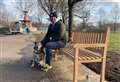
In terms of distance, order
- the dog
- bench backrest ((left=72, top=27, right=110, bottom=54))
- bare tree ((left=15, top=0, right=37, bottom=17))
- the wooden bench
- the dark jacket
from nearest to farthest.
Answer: the wooden bench, bench backrest ((left=72, top=27, right=110, bottom=54)), the dark jacket, the dog, bare tree ((left=15, top=0, right=37, bottom=17))

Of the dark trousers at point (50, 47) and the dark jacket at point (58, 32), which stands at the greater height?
the dark jacket at point (58, 32)

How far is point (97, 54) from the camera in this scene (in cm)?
539

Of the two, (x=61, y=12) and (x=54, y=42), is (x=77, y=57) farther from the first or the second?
(x=61, y=12)

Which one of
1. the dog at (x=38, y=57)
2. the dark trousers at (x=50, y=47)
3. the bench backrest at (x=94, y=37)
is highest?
the bench backrest at (x=94, y=37)

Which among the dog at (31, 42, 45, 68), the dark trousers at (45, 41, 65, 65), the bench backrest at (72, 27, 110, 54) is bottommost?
the dog at (31, 42, 45, 68)

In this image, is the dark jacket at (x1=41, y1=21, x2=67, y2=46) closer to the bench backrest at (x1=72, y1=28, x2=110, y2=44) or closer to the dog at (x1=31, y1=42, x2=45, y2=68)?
the bench backrest at (x1=72, y1=28, x2=110, y2=44)

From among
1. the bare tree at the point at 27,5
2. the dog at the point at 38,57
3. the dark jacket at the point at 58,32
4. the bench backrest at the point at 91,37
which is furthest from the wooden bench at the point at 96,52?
the bare tree at the point at 27,5

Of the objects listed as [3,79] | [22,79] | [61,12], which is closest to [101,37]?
[22,79]

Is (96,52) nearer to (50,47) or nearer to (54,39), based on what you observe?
(50,47)

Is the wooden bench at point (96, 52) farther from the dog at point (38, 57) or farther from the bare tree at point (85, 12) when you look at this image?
the bare tree at point (85, 12)

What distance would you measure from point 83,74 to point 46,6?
16.0 meters

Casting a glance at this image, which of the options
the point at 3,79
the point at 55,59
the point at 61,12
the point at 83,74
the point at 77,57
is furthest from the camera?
the point at 61,12

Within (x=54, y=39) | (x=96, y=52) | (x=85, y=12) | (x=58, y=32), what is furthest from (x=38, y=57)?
(x=85, y=12)

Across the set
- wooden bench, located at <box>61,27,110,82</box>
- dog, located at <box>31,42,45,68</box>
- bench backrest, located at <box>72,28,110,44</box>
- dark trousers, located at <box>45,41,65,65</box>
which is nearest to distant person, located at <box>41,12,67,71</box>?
dark trousers, located at <box>45,41,65,65</box>
